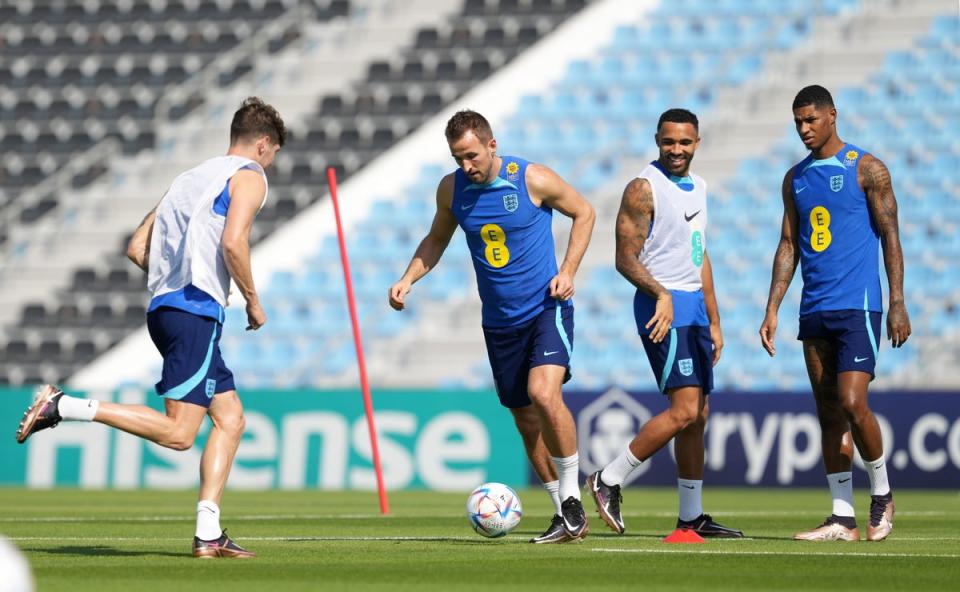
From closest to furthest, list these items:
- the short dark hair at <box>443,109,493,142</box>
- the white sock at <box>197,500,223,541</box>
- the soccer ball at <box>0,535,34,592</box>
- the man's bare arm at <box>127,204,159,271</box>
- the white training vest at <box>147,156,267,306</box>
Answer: the soccer ball at <box>0,535,34,592</box>
the white sock at <box>197,500,223,541</box>
the white training vest at <box>147,156,267,306</box>
the man's bare arm at <box>127,204,159,271</box>
the short dark hair at <box>443,109,493,142</box>

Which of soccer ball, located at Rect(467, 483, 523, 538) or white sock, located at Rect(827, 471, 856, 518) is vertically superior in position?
white sock, located at Rect(827, 471, 856, 518)

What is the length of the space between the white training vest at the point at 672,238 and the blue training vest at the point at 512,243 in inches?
22.3

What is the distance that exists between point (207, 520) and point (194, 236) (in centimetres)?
133

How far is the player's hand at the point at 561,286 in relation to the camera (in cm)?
880

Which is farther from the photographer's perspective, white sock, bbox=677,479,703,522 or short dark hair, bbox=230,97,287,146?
white sock, bbox=677,479,703,522

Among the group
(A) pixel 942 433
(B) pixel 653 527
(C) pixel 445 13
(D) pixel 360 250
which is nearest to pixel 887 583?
(B) pixel 653 527

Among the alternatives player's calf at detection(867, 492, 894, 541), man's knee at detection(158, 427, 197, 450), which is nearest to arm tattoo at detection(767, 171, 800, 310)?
player's calf at detection(867, 492, 894, 541)

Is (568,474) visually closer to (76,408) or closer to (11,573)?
Result: (76,408)

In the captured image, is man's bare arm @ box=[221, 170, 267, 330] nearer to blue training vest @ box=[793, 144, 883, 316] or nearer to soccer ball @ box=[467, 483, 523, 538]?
soccer ball @ box=[467, 483, 523, 538]

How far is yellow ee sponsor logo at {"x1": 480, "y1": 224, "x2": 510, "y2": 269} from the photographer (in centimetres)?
903

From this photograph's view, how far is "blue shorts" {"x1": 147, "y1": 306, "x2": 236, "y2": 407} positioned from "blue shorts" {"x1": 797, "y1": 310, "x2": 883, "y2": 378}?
3.17 m

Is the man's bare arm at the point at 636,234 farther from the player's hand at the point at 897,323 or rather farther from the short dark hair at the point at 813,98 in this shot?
the player's hand at the point at 897,323

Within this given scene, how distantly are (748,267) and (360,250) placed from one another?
19.0 feet

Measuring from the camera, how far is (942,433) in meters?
17.2
